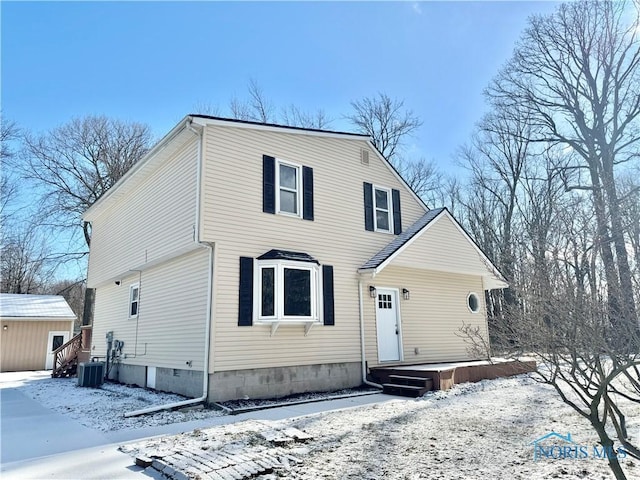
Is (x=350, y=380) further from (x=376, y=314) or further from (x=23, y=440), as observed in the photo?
(x=23, y=440)

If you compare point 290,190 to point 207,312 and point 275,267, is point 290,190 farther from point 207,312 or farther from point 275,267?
point 207,312

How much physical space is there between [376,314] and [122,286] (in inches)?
326

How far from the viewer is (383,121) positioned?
83.1ft

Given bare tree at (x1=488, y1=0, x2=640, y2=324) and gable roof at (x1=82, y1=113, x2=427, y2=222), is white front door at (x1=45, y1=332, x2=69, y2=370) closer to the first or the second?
gable roof at (x1=82, y1=113, x2=427, y2=222)

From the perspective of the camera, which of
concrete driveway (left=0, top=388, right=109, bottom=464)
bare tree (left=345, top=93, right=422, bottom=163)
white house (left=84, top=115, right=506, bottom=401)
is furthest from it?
bare tree (left=345, top=93, right=422, bottom=163)

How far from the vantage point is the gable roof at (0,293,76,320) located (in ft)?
65.8

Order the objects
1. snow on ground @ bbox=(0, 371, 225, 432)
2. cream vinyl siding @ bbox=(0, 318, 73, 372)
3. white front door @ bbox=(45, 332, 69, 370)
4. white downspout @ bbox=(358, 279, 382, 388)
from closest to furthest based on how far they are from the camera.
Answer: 1. snow on ground @ bbox=(0, 371, 225, 432)
2. white downspout @ bbox=(358, 279, 382, 388)
3. cream vinyl siding @ bbox=(0, 318, 73, 372)
4. white front door @ bbox=(45, 332, 69, 370)

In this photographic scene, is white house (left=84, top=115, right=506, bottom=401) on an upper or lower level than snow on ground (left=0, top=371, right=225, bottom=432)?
upper

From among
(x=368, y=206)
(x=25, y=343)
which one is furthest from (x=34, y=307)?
(x=368, y=206)

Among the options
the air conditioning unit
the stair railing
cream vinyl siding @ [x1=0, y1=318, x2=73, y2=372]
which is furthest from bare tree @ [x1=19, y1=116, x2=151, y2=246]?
the air conditioning unit

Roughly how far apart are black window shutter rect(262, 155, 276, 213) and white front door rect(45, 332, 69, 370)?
17112 millimetres

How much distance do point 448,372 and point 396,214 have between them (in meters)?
4.85

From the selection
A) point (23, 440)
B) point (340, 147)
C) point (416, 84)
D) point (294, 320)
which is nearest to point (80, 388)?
point (23, 440)

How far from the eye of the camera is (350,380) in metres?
10.2
